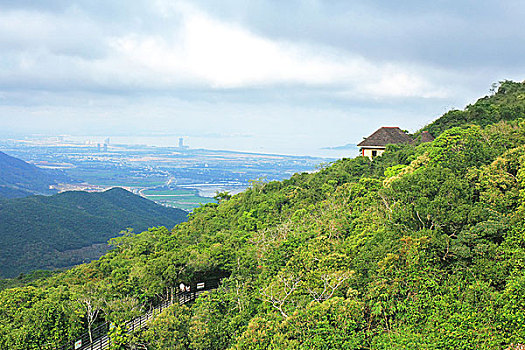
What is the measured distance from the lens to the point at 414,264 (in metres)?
11.4

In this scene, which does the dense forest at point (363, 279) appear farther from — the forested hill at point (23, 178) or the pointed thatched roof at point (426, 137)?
the forested hill at point (23, 178)

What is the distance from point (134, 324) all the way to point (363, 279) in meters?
9.43

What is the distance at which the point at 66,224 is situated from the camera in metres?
78.9

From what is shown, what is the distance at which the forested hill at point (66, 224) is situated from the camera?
218ft

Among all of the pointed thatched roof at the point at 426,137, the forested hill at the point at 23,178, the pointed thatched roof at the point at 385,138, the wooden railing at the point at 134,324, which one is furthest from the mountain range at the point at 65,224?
the pointed thatched roof at the point at 426,137

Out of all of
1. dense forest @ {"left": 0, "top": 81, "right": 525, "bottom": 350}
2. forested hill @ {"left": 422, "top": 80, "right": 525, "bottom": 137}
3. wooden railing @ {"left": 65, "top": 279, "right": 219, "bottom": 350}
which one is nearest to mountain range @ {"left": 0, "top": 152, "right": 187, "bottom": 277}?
wooden railing @ {"left": 65, "top": 279, "right": 219, "bottom": 350}

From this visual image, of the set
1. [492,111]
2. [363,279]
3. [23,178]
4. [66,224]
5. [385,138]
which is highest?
[492,111]

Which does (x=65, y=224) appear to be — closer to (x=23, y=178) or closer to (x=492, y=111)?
(x=492, y=111)

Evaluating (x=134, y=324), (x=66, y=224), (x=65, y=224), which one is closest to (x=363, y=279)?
(x=134, y=324)

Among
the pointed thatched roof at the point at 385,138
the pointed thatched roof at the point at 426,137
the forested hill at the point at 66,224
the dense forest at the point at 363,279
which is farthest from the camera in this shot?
the forested hill at the point at 66,224

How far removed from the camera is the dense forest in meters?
10.3

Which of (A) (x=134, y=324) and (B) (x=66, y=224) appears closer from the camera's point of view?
(A) (x=134, y=324)

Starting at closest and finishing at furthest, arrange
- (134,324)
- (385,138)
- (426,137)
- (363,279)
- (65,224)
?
(363,279) → (134,324) → (426,137) → (385,138) → (65,224)

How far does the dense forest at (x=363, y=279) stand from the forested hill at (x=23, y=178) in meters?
133
